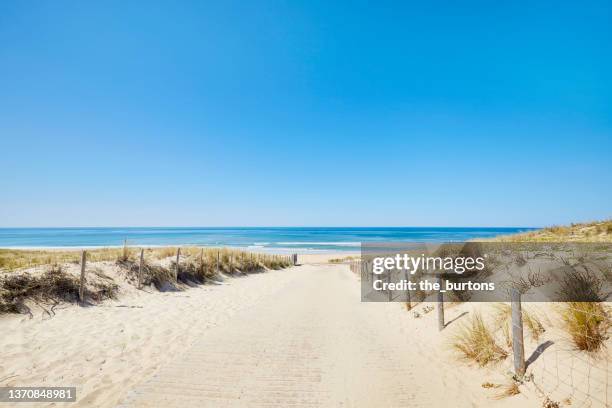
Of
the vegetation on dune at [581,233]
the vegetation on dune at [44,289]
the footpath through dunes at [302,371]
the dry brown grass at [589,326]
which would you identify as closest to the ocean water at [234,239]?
the vegetation on dune at [581,233]

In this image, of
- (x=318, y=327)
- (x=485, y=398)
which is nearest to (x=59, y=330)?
(x=318, y=327)

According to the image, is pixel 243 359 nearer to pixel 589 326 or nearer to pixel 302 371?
pixel 302 371

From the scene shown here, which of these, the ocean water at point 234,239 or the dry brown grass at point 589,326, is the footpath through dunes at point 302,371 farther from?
the ocean water at point 234,239

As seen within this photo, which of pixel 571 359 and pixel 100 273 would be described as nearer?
pixel 571 359

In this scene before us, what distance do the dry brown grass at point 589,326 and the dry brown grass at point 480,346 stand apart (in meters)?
1.23

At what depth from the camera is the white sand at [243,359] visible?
15.7 ft

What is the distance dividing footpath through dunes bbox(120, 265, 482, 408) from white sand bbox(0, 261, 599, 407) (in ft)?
0.06

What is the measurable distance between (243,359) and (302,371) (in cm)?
133

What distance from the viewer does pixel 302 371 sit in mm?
5758

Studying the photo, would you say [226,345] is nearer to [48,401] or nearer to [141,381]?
[141,381]

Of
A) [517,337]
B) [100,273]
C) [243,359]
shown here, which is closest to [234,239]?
[100,273]

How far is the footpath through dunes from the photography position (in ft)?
15.4

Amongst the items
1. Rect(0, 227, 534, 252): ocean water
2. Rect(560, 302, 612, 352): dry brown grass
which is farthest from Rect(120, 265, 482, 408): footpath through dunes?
Rect(0, 227, 534, 252): ocean water

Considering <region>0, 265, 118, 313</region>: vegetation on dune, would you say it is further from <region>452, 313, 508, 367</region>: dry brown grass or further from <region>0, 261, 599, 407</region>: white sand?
<region>452, 313, 508, 367</region>: dry brown grass
